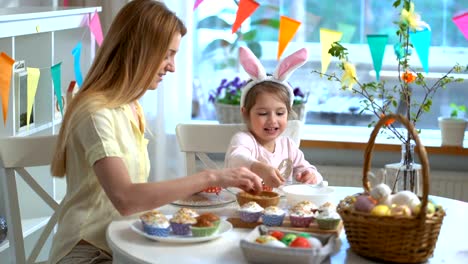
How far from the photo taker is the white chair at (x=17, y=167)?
252cm

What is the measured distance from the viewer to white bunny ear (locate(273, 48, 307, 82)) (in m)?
2.79

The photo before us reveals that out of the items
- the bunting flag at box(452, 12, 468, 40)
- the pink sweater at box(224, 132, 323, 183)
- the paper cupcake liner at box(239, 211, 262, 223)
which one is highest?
the bunting flag at box(452, 12, 468, 40)

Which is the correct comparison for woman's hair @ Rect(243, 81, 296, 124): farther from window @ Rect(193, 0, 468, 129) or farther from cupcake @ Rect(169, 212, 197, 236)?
window @ Rect(193, 0, 468, 129)

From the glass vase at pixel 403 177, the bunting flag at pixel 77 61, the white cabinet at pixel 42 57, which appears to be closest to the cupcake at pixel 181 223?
the glass vase at pixel 403 177

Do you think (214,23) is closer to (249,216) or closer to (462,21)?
(462,21)

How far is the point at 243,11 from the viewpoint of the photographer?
12.1 ft

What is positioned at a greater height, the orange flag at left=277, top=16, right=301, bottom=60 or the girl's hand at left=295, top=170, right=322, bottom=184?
the orange flag at left=277, top=16, right=301, bottom=60

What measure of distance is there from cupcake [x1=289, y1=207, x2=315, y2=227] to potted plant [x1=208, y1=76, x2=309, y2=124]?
1.64 m

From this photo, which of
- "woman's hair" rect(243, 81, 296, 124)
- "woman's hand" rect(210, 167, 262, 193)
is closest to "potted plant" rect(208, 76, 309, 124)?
"woman's hair" rect(243, 81, 296, 124)

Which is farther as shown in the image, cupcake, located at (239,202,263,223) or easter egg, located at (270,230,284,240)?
cupcake, located at (239,202,263,223)

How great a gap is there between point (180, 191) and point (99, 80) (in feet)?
1.34

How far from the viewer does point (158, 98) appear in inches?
151

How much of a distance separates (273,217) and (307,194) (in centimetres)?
A: 26

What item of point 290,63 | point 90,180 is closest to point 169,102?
point 290,63
